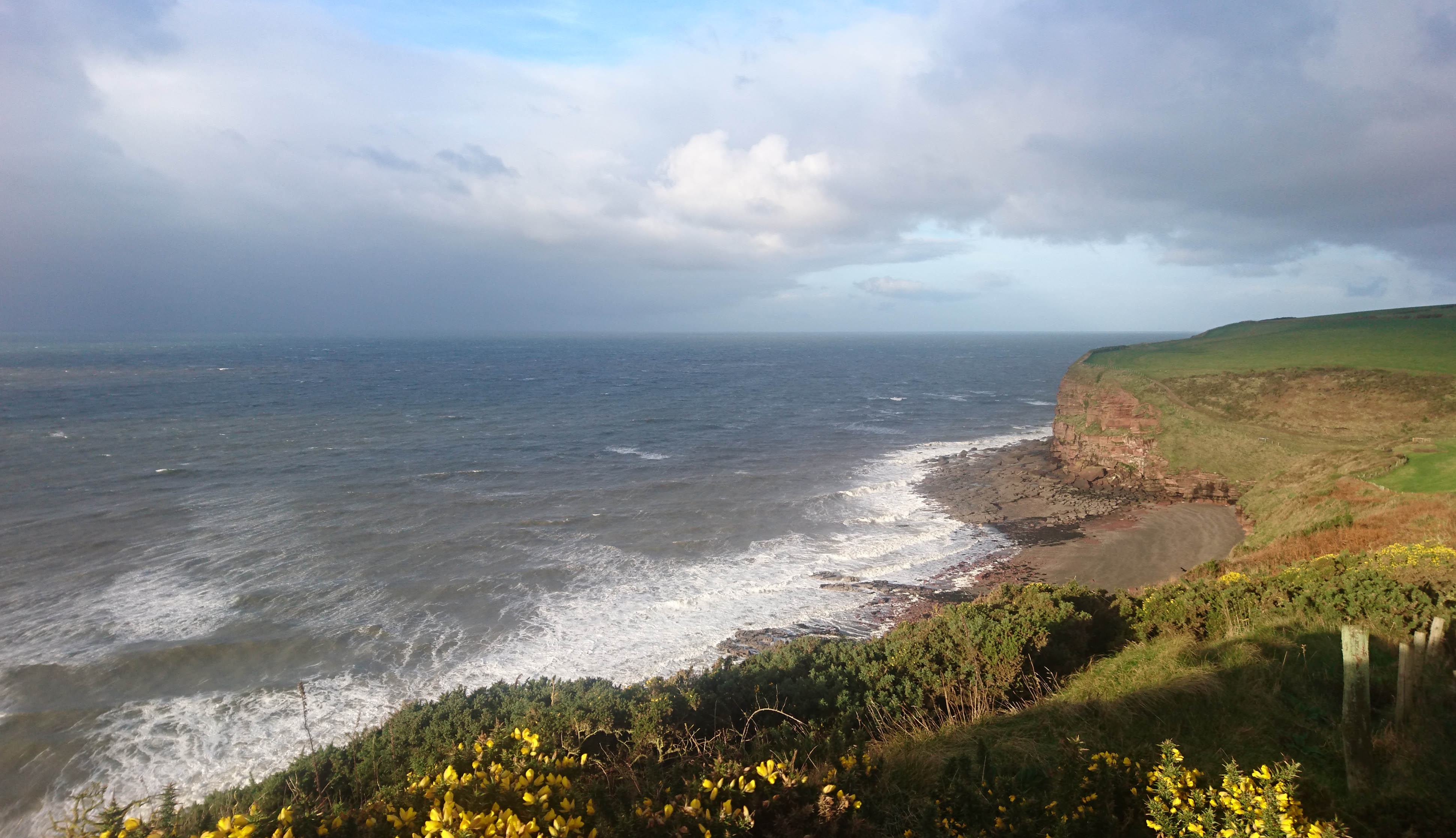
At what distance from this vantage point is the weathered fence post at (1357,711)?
516 centimetres

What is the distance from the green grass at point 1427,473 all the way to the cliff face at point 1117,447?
710cm

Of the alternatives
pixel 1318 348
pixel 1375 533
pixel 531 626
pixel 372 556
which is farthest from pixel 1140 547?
pixel 372 556

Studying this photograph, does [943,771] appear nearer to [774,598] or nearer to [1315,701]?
[1315,701]

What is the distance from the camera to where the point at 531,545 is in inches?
976

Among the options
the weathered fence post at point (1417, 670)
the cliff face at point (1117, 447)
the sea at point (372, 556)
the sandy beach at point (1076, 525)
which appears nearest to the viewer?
the weathered fence post at point (1417, 670)

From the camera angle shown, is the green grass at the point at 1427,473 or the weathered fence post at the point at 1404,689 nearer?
the weathered fence post at the point at 1404,689

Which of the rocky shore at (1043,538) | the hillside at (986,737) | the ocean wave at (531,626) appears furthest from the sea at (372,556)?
the hillside at (986,737)

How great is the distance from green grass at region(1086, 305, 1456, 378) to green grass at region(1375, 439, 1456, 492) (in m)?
11.7

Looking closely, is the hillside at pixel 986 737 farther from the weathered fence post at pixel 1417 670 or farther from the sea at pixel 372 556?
the sea at pixel 372 556

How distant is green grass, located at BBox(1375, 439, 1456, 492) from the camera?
66.8 feet

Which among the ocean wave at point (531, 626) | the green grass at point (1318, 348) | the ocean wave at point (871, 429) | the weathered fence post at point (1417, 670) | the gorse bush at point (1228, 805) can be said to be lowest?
the ocean wave at point (531, 626)

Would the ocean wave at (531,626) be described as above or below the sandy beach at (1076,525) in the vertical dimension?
below

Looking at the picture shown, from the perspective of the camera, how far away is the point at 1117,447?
118 ft

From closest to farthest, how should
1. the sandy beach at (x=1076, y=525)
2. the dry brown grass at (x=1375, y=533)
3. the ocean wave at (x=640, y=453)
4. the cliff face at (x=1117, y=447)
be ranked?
the dry brown grass at (x=1375, y=533), the sandy beach at (x=1076, y=525), the cliff face at (x=1117, y=447), the ocean wave at (x=640, y=453)
